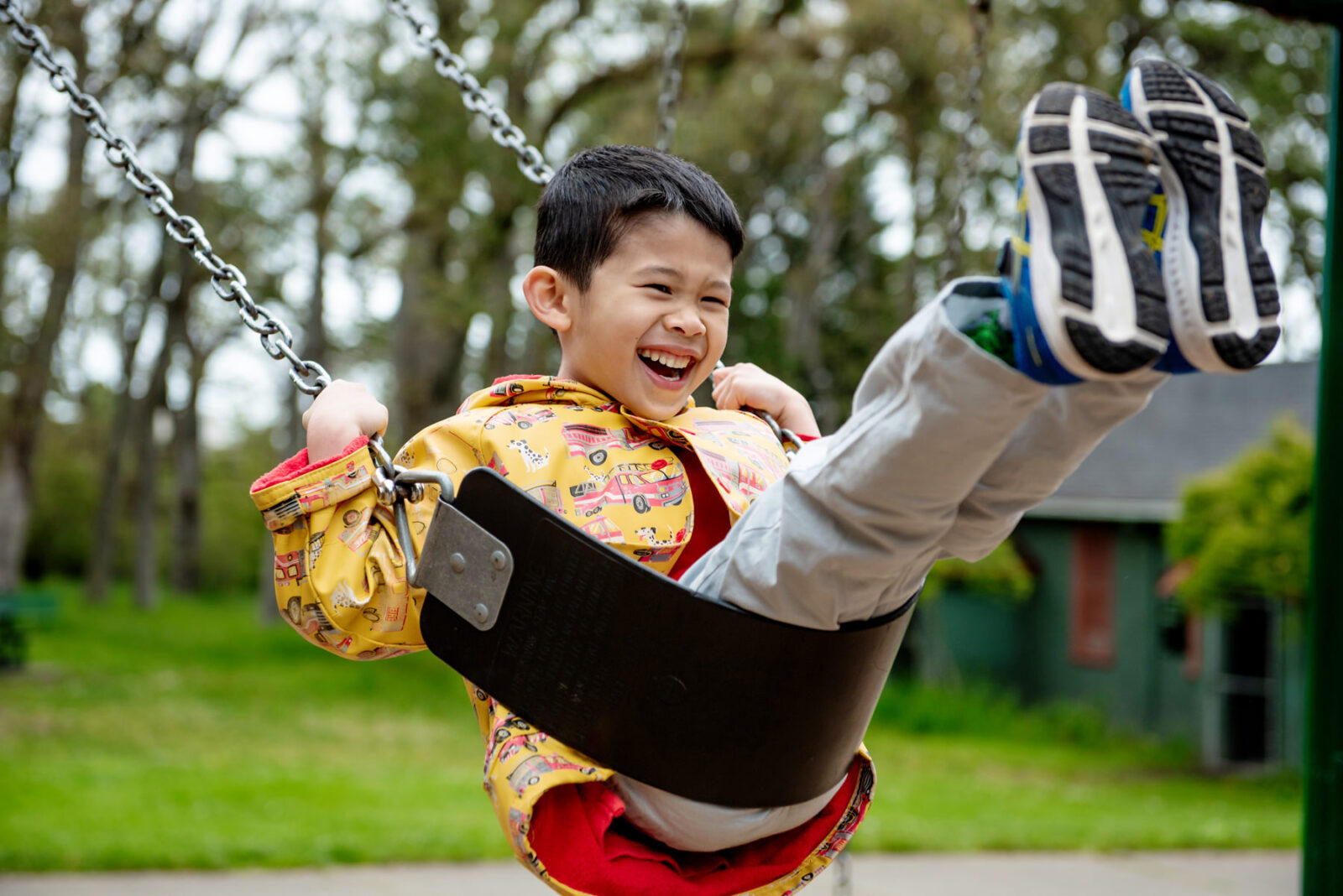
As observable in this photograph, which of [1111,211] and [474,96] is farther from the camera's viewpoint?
[474,96]

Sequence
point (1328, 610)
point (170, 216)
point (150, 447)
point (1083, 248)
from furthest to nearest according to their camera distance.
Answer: point (150, 447) → point (1328, 610) → point (170, 216) → point (1083, 248)

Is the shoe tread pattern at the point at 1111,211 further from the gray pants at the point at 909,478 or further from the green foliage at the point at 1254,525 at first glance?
the green foliage at the point at 1254,525

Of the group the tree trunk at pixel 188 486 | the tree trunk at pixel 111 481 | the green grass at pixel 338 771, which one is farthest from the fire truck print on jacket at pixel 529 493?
the tree trunk at pixel 188 486

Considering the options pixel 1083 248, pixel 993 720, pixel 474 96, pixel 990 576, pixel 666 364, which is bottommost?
pixel 993 720

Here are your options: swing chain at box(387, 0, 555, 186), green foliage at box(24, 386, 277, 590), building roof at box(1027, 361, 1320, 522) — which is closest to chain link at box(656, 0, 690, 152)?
swing chain at box(387, 0, 555, 186)

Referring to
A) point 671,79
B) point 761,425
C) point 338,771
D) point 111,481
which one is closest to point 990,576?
point 338,771

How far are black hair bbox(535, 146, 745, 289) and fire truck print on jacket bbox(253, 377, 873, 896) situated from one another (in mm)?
183

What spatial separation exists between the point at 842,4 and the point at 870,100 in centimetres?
125

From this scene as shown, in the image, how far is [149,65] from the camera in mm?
14719

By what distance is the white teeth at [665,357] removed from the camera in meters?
1.73

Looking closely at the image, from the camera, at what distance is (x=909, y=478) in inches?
50.9

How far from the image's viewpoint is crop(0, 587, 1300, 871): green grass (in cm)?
554

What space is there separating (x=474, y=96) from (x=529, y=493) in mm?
1107

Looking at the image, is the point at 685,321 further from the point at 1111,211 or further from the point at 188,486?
the point at 188,486
